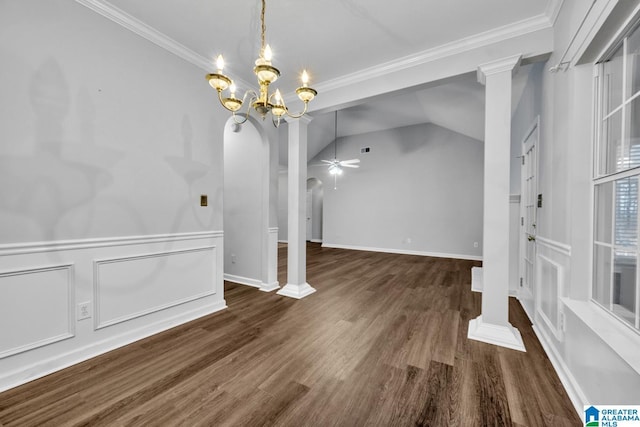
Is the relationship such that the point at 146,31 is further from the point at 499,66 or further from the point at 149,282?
the point at 499,66

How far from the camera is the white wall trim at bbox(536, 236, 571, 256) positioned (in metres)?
1.80

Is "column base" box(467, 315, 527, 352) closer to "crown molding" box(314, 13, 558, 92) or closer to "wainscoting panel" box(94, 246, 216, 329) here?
"crown molding" box(314, 13, 558, 92)

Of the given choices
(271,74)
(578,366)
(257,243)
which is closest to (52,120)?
(271,74)

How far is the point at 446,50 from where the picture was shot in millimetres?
2545

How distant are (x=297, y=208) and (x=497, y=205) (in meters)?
2.35

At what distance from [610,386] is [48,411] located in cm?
300

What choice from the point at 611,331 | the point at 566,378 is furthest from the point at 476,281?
the point at 611,331

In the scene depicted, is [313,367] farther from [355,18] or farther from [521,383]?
[355,18]

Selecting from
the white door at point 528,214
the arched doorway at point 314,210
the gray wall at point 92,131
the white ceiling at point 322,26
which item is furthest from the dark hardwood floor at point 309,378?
the arched doorway at point 314,210

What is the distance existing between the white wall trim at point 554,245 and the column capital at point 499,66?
5.09 feet

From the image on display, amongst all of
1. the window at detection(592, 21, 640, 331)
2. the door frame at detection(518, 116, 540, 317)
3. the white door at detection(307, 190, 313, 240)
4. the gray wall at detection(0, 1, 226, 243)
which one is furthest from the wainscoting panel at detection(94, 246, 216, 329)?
the white door at detection(307, 190, 313, 240)

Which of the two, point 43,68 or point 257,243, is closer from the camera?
point 43,68

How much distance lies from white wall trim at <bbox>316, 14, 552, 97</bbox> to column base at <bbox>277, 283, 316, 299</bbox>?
8.82 feet

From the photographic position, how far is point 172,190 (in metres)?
2.58
